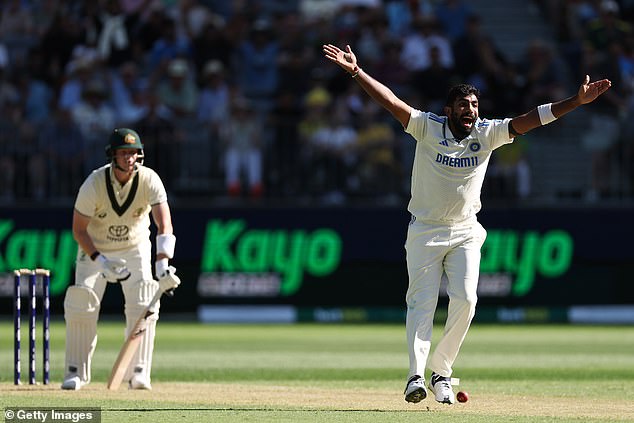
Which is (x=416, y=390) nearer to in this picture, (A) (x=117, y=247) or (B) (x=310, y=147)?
(A) (x=117, y=247)

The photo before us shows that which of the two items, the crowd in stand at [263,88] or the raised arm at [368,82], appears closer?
the raised arm at [368,82]

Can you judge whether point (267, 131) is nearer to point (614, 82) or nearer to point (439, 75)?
point (439, 75)

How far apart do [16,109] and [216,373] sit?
314 inches

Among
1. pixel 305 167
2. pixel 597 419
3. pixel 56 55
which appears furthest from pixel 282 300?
pixel 597 419

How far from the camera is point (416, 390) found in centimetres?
780

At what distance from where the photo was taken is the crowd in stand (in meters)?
17.7

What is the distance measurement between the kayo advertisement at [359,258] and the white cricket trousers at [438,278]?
10.1 meters

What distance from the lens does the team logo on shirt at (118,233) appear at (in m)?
9.54

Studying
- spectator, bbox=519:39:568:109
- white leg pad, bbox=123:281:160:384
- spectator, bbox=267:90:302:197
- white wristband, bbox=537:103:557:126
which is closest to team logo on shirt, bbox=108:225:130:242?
white leg pad, bbox=123:281:160:384

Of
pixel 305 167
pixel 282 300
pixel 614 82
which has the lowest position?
pixel 282 300

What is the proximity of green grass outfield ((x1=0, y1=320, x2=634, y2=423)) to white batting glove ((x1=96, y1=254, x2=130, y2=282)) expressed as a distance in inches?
30.6

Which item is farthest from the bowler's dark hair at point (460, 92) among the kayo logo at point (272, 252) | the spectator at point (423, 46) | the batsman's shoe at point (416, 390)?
the spectator at point (423, 46)

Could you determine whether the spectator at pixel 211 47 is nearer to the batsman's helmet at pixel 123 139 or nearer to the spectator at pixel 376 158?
the spectator at pixel 376 158

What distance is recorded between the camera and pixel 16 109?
715 inches
